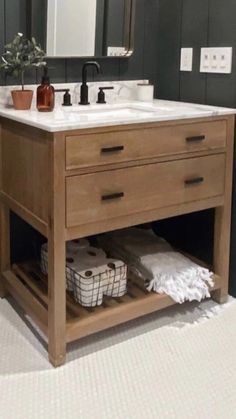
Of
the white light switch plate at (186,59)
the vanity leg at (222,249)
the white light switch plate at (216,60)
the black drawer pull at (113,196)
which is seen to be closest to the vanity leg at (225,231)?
the vanity leg at (222,249)

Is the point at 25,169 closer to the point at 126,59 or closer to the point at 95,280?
the point at 95,280

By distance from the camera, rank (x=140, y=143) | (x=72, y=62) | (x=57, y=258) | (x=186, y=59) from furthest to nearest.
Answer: (x=186, y=59), (x=72, y=62), (x=140, y=143), (x=57, y=258)

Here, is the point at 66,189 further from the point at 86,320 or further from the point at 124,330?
the point at 124,330

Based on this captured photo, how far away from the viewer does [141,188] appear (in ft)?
6.61

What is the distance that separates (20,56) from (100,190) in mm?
679

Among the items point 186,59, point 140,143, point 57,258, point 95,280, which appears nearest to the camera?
point 57,258

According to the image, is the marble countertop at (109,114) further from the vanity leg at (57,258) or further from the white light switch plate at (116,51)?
the white light switch plate at (116,51)

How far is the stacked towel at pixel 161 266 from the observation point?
2234 mm

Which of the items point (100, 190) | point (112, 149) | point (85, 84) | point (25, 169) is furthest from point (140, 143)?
point (85, 84)

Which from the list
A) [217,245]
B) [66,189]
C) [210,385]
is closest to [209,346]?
[210,385]

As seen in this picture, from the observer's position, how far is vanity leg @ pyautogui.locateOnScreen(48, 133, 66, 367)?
5.83ft

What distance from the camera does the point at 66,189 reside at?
1.82 m

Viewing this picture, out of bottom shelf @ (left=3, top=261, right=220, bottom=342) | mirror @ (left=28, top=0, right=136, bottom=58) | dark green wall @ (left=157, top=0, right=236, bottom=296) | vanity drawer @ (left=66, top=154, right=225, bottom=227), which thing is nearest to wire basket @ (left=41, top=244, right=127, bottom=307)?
bottom shelf @ (left=3, top=261, right=220, bottom=342)

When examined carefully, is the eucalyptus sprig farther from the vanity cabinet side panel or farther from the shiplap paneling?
the shiplap paneling
